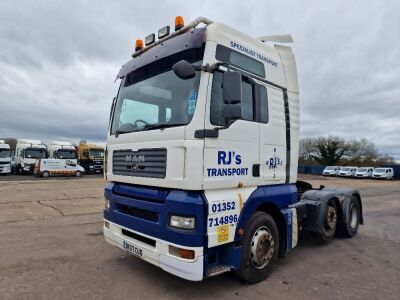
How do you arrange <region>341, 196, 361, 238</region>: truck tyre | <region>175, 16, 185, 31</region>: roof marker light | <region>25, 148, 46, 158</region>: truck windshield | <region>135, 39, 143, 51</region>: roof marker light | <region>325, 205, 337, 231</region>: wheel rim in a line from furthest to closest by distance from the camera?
<region>25, 148, 46, 158</region>: truck windshield < <region>341, 196, 361, 238</region>: truck tyre < <region>325, 205, 337, 231</region>: wheel rim < <region>135, 39, 143, 51</region>: roof marker light < <region>175, 16, 185, 31</region>: roof marker light

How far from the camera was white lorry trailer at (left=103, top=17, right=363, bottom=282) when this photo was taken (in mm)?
3500

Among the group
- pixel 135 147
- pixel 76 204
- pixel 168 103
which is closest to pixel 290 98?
pixel 168 103

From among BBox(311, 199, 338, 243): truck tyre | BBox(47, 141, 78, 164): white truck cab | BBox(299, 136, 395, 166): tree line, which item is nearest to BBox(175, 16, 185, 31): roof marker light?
BBox(311, 199, 338, 243): truck tyre

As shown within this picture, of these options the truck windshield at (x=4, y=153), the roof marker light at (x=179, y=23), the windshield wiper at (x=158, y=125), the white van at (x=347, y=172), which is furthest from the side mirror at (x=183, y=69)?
the white van at (x=347, y=172)

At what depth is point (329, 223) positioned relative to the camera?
20.3 ft

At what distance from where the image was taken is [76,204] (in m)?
11.4

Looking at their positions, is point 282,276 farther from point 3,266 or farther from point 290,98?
point 3,266

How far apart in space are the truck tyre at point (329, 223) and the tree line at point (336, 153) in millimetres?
53246

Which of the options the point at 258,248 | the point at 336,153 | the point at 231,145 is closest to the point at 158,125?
the point at 231,145

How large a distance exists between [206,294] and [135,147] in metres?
2.03

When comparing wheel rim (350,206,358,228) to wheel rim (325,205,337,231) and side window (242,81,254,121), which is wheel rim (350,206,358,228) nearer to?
wheel rim (325,205,337,231)

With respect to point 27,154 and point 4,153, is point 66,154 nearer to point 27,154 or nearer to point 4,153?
point 27,154

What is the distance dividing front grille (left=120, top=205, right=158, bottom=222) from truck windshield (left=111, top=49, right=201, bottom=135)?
1045mm

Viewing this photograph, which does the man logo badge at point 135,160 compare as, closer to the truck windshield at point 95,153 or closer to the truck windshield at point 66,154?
the truck windshield at point 66,154
